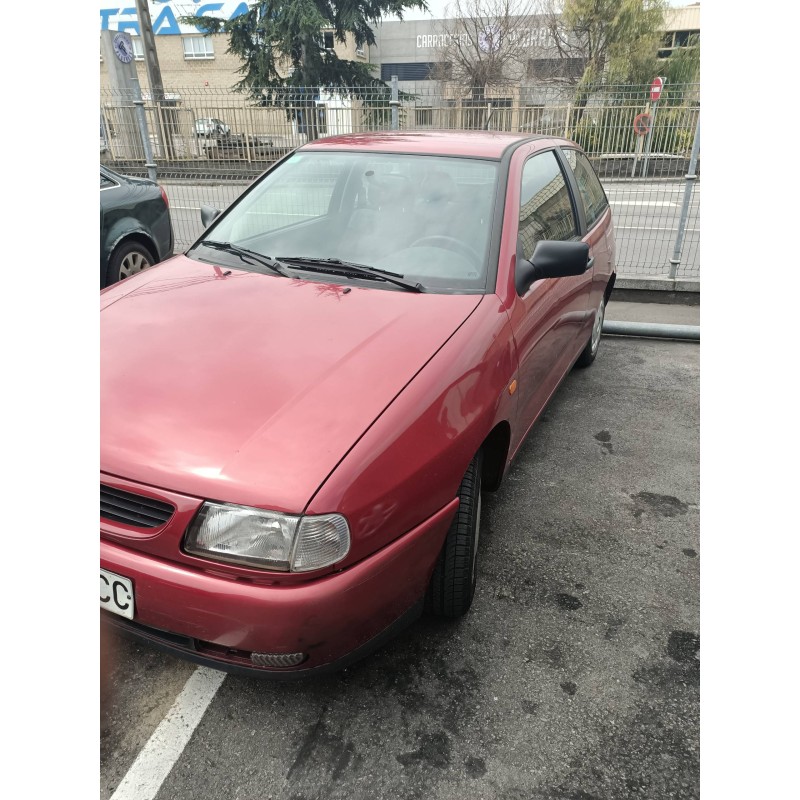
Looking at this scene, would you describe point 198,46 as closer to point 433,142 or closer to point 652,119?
point 652,119

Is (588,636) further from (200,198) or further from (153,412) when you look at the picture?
(200,198)

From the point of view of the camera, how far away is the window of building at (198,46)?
38.0 meters

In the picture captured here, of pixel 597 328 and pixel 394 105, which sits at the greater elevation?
pixel 394 105

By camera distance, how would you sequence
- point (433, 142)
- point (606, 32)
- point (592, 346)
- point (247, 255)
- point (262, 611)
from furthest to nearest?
point (606, 32) → point (592, 346) → point (433, 142) → point (247, 255) → point (262, 611)

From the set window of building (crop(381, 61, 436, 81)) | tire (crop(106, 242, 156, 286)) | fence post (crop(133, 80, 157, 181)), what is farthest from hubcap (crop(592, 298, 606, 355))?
window of building (crop(381, 61, 436, 81))

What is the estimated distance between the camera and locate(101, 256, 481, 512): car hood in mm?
1549

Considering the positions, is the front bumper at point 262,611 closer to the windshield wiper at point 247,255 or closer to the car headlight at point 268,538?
the car headlight at point 268,538

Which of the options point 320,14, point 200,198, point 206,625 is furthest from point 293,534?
point 320,14

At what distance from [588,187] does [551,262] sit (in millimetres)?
1819

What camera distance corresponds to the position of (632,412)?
3.93m

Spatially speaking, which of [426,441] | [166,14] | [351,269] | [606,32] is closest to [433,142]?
[351,269]

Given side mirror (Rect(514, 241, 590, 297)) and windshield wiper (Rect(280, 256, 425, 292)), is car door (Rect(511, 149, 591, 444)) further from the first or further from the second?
windshield wiper (Rect(280, 256, 425, 292))

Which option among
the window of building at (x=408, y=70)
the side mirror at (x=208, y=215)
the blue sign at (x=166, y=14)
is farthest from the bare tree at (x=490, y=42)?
the side mirror at (x=208, y=215)

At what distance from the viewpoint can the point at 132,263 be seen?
208 inches
